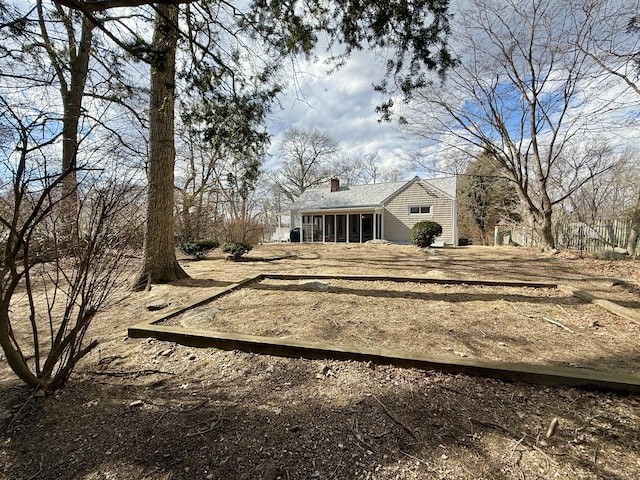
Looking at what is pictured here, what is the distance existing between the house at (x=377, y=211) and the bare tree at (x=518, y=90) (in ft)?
17.0

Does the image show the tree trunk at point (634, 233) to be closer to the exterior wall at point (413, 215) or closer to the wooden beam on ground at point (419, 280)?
the wooden beam on ground at point (419, 280)

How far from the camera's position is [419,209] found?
650 inches

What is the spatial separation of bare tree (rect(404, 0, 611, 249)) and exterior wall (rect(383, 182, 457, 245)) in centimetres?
508

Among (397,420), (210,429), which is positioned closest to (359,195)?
(397,420)

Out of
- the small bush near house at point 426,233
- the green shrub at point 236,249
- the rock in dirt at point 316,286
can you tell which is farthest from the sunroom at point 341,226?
the rock in dirt at point 316,286

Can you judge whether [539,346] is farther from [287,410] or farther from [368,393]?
[287,410]

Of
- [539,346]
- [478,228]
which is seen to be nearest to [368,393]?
[539,346]

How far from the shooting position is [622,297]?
148 inches

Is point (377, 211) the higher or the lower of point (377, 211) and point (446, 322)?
the higher

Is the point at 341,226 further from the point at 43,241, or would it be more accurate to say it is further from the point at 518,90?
the point at 43,241

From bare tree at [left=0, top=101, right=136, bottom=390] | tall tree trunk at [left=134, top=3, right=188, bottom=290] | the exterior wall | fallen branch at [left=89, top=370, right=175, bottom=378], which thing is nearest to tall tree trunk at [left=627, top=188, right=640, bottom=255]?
the exterior wall

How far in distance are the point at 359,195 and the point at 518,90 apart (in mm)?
10289

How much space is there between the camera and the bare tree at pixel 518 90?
815 cm

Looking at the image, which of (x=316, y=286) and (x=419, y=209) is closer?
(x=316, y=286)
